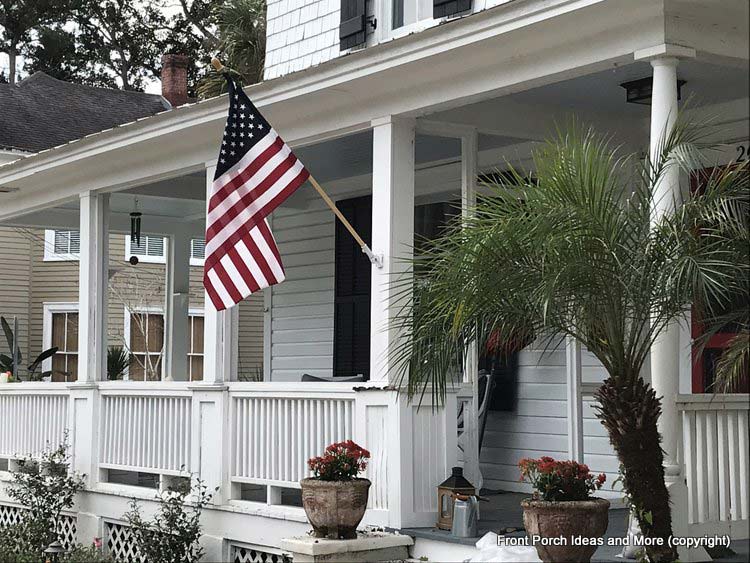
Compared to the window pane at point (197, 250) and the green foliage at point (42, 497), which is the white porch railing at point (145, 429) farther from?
the window pane at point (197, 250)

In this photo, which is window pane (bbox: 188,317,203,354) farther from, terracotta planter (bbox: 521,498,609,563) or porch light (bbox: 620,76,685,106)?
terracotta planter (bbox: 521,498,609,563)

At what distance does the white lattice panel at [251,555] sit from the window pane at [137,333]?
14.9 metres

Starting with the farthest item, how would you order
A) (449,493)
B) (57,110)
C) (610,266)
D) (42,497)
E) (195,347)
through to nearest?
(195,347), (57,110), (42,497), (449,493), (610,266)

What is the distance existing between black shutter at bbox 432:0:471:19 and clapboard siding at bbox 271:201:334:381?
344cm

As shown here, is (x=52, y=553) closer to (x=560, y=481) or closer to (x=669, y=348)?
(x=560, y=481)

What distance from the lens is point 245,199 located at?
798cm

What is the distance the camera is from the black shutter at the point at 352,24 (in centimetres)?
1059

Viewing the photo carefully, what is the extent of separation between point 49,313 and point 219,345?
13677 mm

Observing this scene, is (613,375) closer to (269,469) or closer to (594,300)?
(594,300)

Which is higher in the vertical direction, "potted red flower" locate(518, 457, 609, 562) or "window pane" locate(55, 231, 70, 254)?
"window pane" locate(55, 231, 70, 254)

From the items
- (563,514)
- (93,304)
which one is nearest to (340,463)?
(563,514)

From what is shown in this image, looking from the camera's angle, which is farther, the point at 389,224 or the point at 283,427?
the point at 283,427

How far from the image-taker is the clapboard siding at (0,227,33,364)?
21.9 metres

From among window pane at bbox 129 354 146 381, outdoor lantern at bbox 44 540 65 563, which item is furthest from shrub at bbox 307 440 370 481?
window pane at bbox 129 354 146 381
